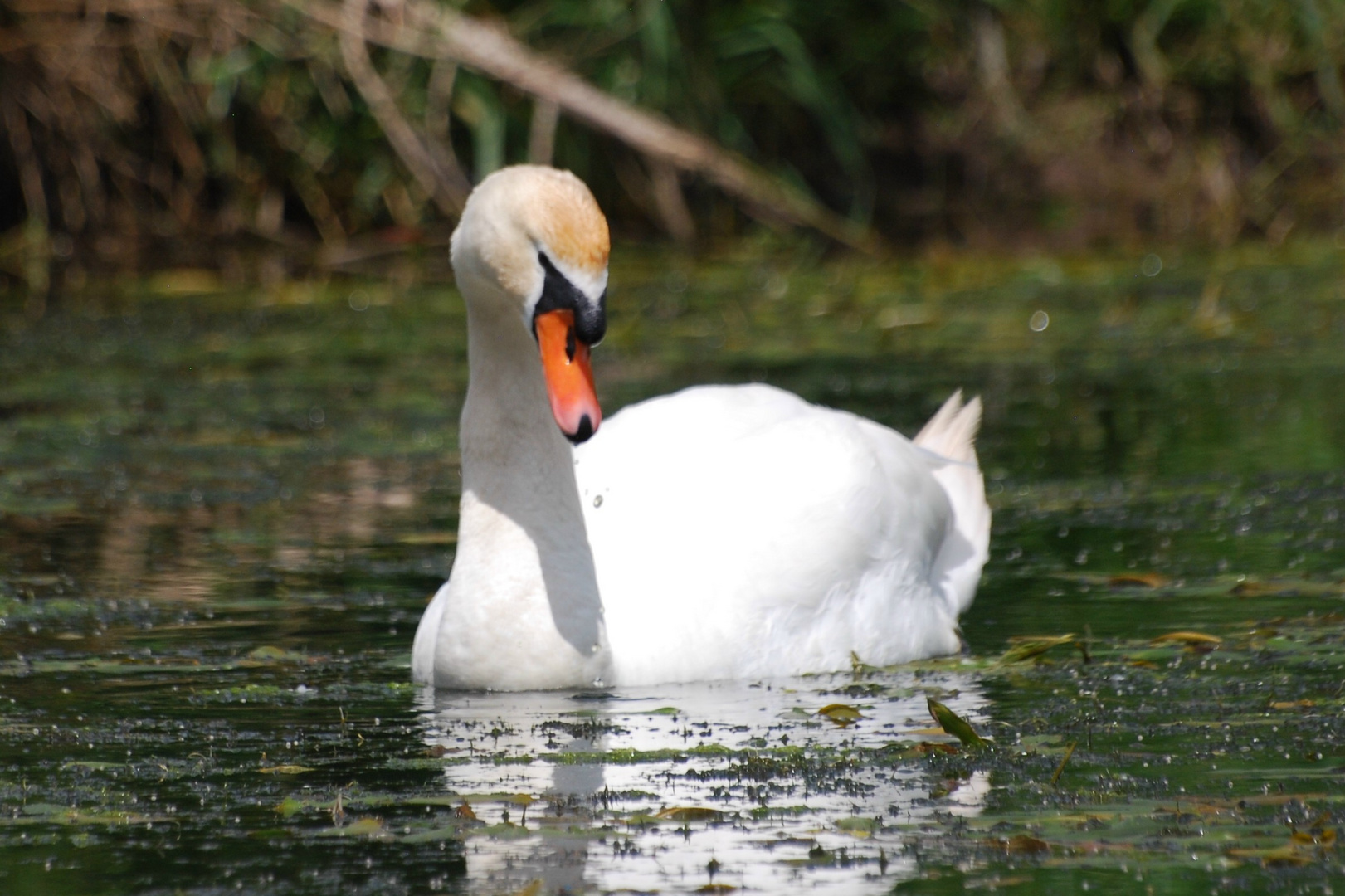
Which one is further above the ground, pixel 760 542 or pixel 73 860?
pixel 760 542

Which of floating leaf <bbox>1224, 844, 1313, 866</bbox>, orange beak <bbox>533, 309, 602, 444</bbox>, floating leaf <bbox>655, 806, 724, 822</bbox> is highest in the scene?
orange beak <bbox>533, 309, 602, 444</bbox>

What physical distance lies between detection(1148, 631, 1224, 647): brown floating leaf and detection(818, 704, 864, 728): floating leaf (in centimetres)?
84

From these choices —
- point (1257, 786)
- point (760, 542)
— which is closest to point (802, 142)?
point (760, 542)

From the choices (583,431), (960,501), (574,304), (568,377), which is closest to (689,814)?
(583,431)

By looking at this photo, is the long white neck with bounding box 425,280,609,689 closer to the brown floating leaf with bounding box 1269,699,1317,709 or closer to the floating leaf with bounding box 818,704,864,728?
the floating leaf with bounding box 818,704,864,728

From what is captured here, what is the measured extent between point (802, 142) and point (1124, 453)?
8.04 m

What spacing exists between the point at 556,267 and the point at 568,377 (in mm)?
209

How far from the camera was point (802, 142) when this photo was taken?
591 inches

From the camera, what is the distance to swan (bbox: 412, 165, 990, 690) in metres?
4.29

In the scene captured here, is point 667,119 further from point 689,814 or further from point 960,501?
point 689,814

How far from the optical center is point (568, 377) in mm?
4180

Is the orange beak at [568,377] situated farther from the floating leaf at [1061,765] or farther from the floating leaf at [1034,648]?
the floating leaf at [1034,648]

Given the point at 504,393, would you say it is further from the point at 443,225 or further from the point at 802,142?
the point at 802,142

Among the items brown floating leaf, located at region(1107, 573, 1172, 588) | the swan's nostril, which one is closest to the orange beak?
the swan's nostril
